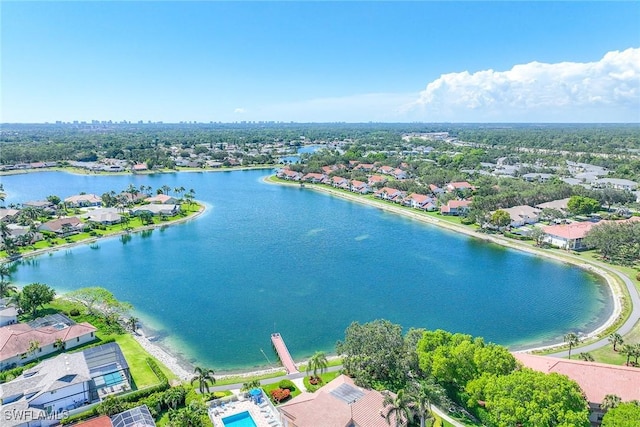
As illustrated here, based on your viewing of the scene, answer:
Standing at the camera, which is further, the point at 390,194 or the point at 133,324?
the point at 390,194

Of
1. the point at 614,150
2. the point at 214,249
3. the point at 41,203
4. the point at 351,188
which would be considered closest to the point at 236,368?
the point at 214,249

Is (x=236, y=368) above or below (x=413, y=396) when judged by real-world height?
below

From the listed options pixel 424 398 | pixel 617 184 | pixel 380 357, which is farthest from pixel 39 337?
pixel 617 184

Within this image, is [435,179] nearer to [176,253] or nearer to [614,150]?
[176,253]

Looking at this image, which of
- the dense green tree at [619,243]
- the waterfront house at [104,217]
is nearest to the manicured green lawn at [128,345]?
the waterfront house at [104,217]

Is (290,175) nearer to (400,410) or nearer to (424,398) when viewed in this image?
(400,410)

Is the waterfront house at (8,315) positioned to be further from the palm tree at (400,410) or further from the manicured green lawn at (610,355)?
the manicured green lawn at (610,355)
